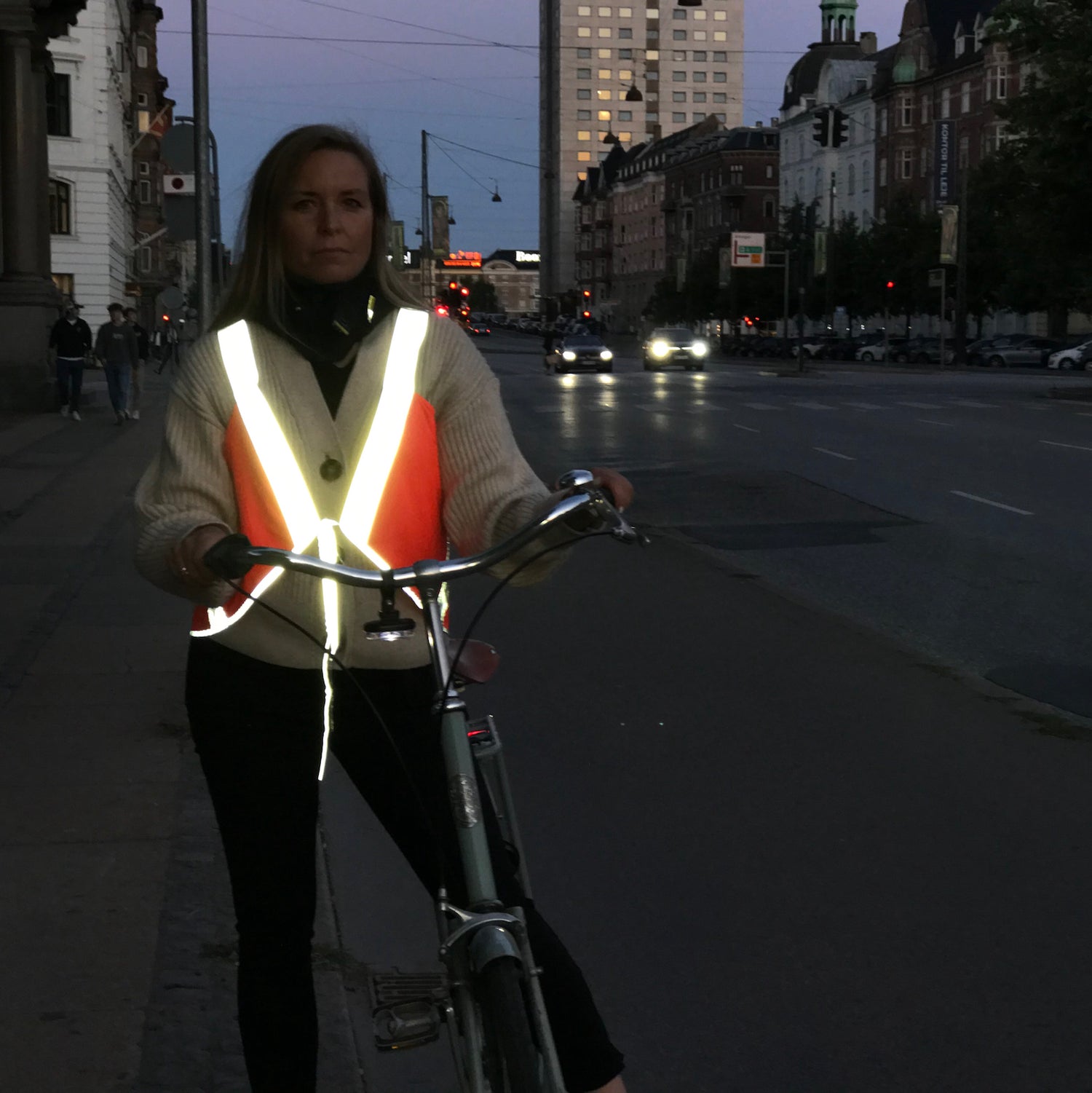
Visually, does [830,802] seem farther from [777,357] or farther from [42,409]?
[777,357]

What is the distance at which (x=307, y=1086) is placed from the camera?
3.03 metres

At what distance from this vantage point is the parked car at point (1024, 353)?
71.9 metres

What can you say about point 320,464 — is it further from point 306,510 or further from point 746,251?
point 746,251

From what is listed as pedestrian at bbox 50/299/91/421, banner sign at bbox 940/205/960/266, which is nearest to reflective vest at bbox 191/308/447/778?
pedestrian at bbox 50/299/91/421

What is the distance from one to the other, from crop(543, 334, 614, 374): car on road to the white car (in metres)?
18.2

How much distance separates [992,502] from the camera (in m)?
16.0

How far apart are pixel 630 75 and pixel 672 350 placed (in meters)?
140

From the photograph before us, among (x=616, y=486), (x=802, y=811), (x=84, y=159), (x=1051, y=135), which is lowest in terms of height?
(x=802, y=811)

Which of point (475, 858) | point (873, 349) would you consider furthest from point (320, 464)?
point (873, 349)

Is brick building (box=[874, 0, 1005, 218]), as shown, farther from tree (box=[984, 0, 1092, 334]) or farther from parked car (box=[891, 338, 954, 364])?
tree (box=[984, 0, 1092, 334])

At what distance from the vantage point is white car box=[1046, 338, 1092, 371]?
65750 millimetres

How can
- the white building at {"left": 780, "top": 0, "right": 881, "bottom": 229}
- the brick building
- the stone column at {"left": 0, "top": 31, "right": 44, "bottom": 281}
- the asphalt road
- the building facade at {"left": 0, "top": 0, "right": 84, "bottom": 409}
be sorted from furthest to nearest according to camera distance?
the white building at {"left": 780, "top": 0, "right": 881, "bottom": 229} → the brick building → the building facade at {"left": 0, "top": 0, "right": 84, "bottom": 409} → the stone column at {"left": 0, "top": 31, "right": 44, "bottom": 281} → the asphalt road

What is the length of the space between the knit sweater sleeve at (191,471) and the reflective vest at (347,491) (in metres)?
0.02

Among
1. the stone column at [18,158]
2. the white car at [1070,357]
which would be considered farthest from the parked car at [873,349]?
the stone column at [18,158]
